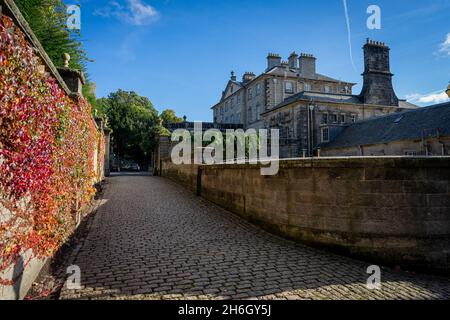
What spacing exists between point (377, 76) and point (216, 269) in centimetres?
3783

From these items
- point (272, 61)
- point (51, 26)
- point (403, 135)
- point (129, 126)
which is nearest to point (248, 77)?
point (272, 61)

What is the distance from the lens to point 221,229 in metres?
6.52

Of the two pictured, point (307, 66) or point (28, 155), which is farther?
point (307, 66)

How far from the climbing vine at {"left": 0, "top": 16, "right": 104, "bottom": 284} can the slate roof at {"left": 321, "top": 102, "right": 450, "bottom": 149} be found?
24.8 metres

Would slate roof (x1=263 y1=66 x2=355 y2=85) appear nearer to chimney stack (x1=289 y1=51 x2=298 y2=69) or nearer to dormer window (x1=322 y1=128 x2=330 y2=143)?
chimney stack (x1=289 y1=51 x2=298 y2=69)

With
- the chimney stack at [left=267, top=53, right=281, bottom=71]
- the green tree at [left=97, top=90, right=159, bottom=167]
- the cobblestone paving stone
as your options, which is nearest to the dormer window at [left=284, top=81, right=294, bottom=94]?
the chimney stack at [left=267, top=53, right=281, bottom=71]

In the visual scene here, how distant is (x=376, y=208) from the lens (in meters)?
4.77

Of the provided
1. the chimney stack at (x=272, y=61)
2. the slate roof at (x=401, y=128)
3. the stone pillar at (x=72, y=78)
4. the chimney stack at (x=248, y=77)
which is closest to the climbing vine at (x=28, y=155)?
the stone pillar at (x=72, y=78)

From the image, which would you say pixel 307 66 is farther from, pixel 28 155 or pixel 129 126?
pixel 28 155

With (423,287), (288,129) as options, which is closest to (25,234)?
(423,287)

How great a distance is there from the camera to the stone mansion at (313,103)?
108 ft

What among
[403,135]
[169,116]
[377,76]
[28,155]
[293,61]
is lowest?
[28,155]

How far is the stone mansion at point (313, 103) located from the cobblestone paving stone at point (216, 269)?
28033 mm
